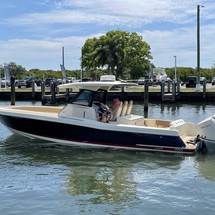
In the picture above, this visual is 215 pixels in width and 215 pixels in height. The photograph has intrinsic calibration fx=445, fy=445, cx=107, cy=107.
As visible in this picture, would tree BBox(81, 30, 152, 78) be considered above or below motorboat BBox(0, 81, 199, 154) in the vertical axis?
Answer: above

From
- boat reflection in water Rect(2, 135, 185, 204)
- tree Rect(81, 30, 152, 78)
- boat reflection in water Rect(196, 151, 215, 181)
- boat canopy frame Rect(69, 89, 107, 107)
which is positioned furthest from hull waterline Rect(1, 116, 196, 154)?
tree Rect(81, 30, 152, 78)

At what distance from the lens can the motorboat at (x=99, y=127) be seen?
13.6 m

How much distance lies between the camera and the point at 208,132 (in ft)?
44.2

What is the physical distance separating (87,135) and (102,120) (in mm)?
686

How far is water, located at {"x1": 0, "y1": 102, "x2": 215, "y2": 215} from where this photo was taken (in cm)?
880

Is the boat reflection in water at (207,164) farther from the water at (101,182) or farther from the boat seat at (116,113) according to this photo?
the boat seat at (116,113)

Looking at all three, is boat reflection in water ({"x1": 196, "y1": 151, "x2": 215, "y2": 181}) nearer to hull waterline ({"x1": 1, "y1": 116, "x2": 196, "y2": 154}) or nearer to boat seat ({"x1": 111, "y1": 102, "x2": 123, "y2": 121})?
hull waterline ({"x1": 1, "y1": 116, "x2": 196, "y2": 154})

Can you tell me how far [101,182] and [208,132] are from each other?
4.36 meters

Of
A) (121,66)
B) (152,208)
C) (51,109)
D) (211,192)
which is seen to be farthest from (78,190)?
(121,66)

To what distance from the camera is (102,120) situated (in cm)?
1441

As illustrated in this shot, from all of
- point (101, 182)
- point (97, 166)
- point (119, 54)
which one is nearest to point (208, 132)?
point (97, 166)

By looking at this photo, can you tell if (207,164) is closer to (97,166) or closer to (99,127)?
(97,166)

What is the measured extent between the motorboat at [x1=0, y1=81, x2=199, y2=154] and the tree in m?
47.9

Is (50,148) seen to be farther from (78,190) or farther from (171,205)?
(171,205)
